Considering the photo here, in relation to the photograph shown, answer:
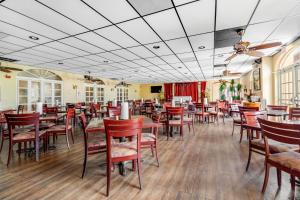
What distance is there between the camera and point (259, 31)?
3.51 meters

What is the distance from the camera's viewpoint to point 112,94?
494 inches

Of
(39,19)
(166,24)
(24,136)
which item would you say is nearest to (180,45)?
(166,24)

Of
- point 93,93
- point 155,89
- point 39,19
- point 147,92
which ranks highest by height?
point 39,19

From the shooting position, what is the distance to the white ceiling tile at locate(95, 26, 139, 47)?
10.9 feet

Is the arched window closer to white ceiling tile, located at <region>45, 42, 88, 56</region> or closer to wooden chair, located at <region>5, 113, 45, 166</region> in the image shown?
white ceiling tile, located at <region>45, 42, 88, 56</region>

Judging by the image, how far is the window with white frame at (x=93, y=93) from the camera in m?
10.2

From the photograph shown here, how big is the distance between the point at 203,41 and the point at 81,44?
3.14 meters

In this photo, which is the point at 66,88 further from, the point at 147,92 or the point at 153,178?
the point at 147,92

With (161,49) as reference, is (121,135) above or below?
below

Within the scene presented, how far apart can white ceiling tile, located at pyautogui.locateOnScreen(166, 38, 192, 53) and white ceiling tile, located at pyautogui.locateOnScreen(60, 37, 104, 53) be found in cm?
206

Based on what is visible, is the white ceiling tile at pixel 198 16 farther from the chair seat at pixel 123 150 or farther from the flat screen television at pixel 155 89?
the flat screen television at pixel 155 89

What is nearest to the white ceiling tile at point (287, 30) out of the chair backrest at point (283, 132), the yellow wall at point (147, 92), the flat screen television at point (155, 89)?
the chair backrest at point (283, 132)

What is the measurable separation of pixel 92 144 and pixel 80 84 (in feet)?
26.2

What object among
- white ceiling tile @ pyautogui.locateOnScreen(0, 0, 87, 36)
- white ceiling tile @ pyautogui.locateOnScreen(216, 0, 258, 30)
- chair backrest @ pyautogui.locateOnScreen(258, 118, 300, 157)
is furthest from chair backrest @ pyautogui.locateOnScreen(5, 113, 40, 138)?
white ceiling tile @ pyautogui.locateOnScreen(216, 0, 258, 30)
